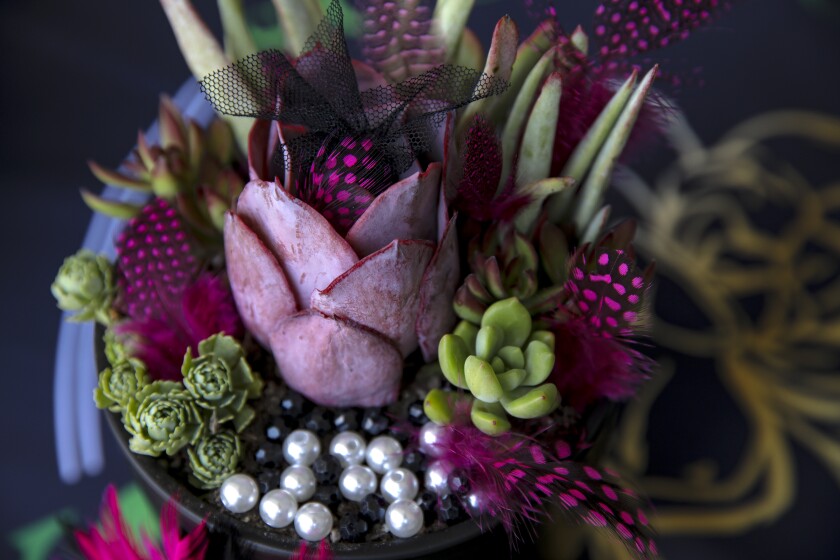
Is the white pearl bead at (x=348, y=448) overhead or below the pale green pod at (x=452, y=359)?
below

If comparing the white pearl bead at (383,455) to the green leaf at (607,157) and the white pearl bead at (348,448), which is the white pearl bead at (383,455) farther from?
the green leaf at (607,157)

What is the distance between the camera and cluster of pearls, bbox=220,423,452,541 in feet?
1.17

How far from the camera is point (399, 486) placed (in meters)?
0.37

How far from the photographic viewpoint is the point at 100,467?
1.77 feet

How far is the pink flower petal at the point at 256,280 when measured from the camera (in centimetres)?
34

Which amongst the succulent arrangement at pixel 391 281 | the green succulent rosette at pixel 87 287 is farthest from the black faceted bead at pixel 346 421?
the green succulent rosette at pixel 87 287

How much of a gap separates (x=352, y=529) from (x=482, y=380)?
0.09 meters

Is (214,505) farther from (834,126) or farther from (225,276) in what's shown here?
(834,126)

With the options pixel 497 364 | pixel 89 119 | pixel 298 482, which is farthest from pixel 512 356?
pixel 89 119

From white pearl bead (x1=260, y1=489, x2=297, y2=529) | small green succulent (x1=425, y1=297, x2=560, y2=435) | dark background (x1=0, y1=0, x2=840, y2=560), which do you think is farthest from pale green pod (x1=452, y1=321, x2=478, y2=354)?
dark background (x1=0, y1=0, x2=840, y2=560)

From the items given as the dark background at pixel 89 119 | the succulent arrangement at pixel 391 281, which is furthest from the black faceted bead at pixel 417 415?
the dark background at pixel 89 119

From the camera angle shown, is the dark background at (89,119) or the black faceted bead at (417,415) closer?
the black faceted bead at (417,415)

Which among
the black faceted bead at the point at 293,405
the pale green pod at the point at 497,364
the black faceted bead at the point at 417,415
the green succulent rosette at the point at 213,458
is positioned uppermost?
the pale green pod at the point at 497,364

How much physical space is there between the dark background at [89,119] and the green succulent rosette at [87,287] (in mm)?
164
